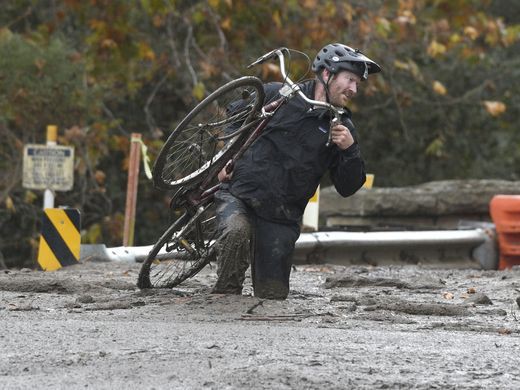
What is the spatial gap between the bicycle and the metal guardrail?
3399 mm

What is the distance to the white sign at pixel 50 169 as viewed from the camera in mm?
15875

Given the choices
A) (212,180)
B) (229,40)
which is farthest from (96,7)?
(212,180)

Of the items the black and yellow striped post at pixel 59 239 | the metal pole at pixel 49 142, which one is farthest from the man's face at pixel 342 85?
the metal pole at pixel 49 142

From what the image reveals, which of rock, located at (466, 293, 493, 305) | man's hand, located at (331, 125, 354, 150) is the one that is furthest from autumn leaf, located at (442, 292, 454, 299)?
man's hand, located at (331, 125, 354, 150)

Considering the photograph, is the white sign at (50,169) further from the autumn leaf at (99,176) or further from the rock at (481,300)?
the rock at (481,300)

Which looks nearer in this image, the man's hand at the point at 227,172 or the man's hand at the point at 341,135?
the man's hand at the point at 341,135

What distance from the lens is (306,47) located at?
21.2m

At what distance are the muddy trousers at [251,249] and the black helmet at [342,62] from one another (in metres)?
1.09

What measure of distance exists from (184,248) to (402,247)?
5.25 m

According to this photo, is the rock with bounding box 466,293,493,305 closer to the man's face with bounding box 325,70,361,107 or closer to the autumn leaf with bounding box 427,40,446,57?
the man's face with bounding box 325,70,361,107

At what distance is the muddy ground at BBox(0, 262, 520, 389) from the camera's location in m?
6.61

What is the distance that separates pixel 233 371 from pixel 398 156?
18624mm

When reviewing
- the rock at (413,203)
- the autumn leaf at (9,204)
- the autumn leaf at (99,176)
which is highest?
the autumn leaf at (99,176)

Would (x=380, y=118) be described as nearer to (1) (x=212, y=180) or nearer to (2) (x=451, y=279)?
(2) (x=451, y=279)
